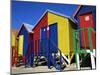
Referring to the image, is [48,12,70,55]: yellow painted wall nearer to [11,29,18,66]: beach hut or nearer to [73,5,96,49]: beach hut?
[73,5,96,49]: beach hut

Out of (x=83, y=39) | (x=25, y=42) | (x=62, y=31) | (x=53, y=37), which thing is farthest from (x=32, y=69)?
(x=83, y=39)

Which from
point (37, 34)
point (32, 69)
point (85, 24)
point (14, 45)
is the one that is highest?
point (85, 24)

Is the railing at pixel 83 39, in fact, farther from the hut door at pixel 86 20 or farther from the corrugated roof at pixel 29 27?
the corrugated roof at pixel 29 27

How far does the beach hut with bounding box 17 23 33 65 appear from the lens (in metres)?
2.58

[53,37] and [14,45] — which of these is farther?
[53,37]

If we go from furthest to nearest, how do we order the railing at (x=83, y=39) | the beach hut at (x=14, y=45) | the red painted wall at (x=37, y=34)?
the railing at (x=83, y=39) < the red painted wall at (x=37, y=34) < the beach hut at (x=14, y=45)

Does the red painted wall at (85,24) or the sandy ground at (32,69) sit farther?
the red painted wall at (85,24)

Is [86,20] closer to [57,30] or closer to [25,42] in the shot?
[57,30]

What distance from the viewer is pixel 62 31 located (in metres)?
2.77

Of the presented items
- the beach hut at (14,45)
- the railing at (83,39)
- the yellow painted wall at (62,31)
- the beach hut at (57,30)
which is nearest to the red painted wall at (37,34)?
the beach hut at (57,30)

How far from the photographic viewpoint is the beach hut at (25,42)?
102 inches

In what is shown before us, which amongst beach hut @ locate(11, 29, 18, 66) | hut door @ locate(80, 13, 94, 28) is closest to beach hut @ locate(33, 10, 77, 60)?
hut door @ locate(80, 13, 94, 28)

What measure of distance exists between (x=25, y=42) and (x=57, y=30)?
1.33 feet

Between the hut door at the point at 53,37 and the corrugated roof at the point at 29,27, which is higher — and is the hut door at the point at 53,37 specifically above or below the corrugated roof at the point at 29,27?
below
